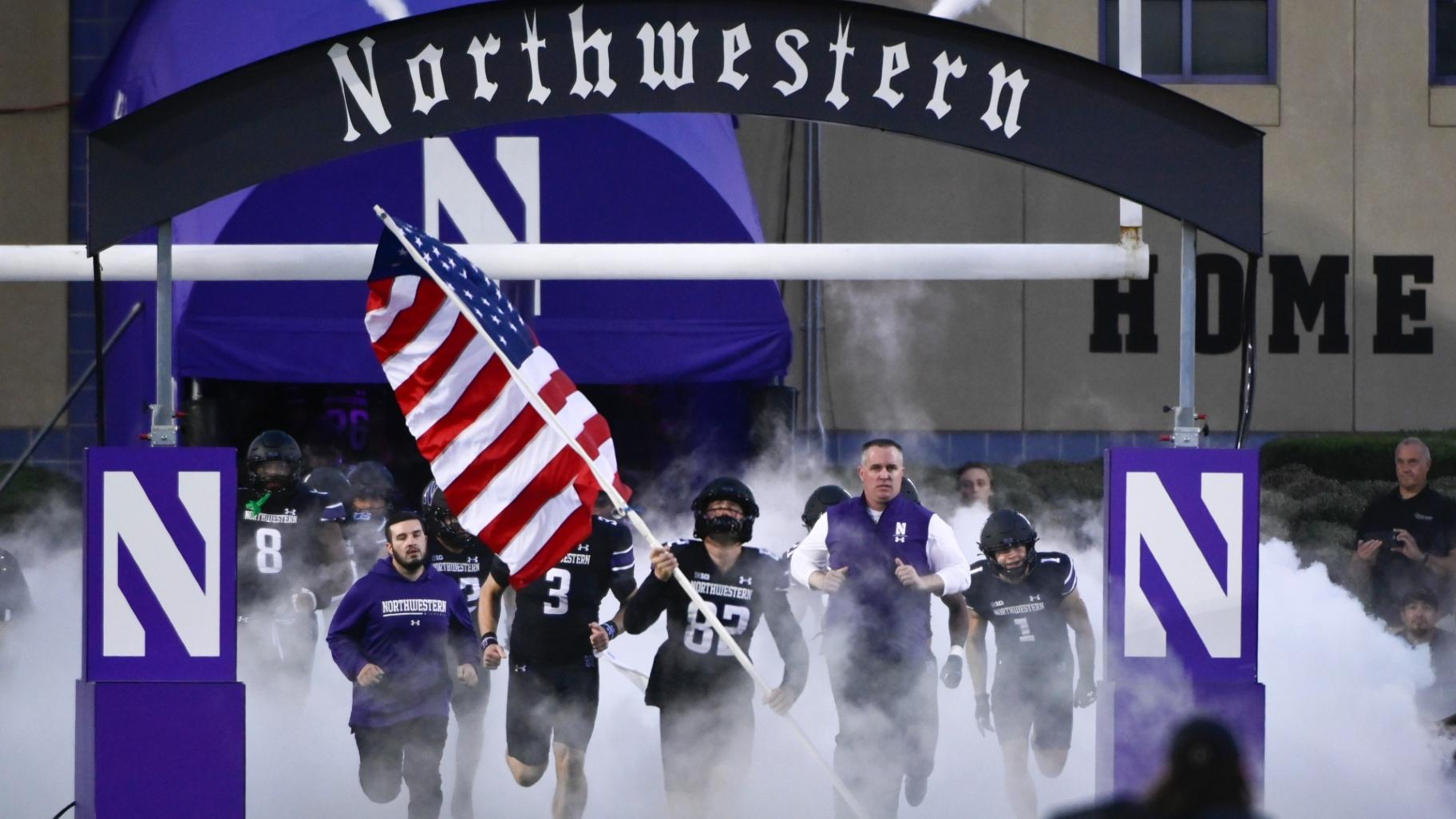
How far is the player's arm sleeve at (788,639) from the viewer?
8.40 m

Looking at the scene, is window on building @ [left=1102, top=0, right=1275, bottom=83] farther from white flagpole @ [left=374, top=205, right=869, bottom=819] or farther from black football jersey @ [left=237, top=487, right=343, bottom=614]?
white flagpole @ [left=374, top=205, right=869, bottom=819]

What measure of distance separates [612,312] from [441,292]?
4790mm

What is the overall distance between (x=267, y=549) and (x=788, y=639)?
2.73m

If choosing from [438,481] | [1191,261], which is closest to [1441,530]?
[1191,261]

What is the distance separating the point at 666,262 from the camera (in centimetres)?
709

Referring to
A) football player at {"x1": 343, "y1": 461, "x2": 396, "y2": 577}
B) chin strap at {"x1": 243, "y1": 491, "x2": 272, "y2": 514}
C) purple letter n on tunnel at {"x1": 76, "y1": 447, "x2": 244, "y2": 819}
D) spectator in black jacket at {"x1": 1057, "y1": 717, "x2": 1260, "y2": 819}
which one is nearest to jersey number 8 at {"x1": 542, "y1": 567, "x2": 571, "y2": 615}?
football player at {"x1": 343, "y1": 461, "x2": 396, "y2": 577}

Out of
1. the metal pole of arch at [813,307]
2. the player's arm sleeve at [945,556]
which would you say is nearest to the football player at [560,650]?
the player's arm sleeve at [945,556]

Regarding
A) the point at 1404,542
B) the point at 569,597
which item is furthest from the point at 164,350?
the point at 1404,542

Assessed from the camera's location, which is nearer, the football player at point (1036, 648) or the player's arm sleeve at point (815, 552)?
the player's arm sleeve at point (815, 552)

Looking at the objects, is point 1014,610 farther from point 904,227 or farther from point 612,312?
point 904,227

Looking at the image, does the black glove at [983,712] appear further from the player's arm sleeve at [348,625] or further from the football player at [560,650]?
the player's arm sleeve at [348,625]

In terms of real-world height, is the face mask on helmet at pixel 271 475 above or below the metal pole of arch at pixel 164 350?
below

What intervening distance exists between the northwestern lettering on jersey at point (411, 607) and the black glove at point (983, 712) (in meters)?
2.53

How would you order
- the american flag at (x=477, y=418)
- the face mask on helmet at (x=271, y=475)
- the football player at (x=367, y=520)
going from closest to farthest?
the american flag at (x=477, y=418), the face mask on helmet at (x=271, y=475), the football player at (x=367, y=520)
